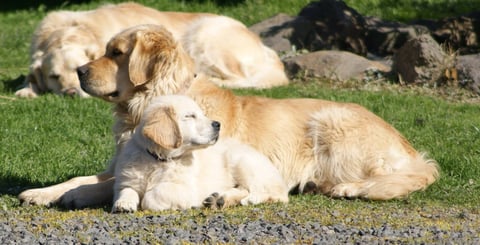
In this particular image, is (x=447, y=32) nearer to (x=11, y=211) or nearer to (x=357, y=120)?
(x=357, y=120)

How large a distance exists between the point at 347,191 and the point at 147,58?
1992 millimetres

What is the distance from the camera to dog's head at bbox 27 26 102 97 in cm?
1238

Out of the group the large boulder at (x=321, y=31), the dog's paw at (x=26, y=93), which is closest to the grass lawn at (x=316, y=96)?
the dog's paw at (x=26, y=93)

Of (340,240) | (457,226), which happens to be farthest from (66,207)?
(457,226)

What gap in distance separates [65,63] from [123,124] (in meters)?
5.20

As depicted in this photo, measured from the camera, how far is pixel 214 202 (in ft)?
22.0

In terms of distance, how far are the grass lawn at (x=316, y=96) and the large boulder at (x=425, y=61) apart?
0.26 metres

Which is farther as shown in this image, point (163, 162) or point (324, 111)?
point (324, 111)

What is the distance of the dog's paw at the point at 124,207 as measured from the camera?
21.0 ft

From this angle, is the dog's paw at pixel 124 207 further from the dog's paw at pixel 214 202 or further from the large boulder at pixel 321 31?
the large boulder at pixel 321 31

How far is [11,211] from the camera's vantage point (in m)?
6.66

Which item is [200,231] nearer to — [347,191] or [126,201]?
[126,201]

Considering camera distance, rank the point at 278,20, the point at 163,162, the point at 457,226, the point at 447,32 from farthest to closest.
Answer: the point at 278,20, the point at 447,32, the point at 163,162, the point at 457,226

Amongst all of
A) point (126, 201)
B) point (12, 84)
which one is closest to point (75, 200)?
point (126, 201)
